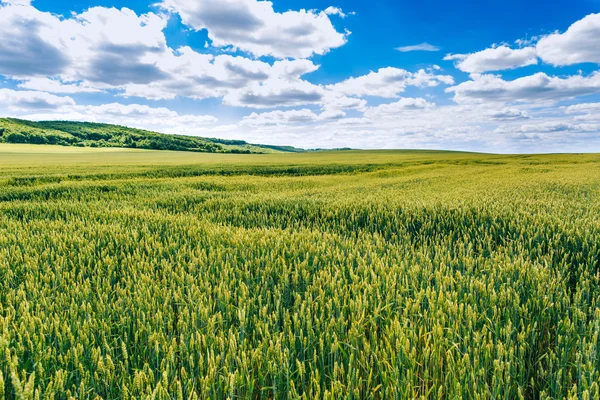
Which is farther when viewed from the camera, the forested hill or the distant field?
the forested hill

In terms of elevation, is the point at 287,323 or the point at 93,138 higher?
the point at 93,138

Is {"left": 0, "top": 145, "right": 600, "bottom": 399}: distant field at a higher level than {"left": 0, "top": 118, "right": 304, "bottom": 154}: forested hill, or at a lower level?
lower

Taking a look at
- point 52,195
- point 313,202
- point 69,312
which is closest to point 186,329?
point 69,312

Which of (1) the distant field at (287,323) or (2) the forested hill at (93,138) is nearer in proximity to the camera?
(1) the distant field at (287,323)

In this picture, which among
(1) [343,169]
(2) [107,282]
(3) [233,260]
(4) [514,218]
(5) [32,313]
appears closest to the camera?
(5) [32,313]

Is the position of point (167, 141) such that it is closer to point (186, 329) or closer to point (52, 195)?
point (52, 195)

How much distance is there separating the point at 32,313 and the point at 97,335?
61 centimetres

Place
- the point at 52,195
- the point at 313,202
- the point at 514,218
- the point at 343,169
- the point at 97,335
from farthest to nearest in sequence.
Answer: the point at 343,169
the point at 52,195
the point at 313,202
the point at 514,218
the point at 97,335

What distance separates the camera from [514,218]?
6.00 m

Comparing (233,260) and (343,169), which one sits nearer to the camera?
(233,260)

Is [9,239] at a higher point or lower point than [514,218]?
lower

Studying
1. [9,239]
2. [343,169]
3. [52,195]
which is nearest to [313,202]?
[9,239]

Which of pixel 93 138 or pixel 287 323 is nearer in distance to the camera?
pixel 287 323

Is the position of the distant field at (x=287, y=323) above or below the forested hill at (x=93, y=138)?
below
